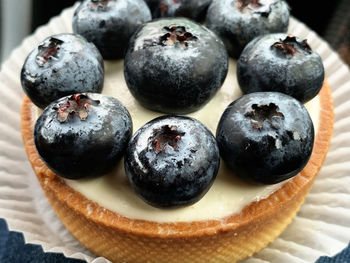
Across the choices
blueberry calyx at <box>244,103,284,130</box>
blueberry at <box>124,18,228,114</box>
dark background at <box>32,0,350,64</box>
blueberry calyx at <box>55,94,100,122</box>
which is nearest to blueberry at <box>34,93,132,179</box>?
blueberry calyx at <box>55,94,100,122</box>

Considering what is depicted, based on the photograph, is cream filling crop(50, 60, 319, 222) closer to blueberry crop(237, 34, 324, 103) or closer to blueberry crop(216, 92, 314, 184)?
blueberry crop(216, 92, 314, 184)

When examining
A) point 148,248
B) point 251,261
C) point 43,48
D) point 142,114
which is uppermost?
point 43,48

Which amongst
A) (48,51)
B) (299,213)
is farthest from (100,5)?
(299,213)

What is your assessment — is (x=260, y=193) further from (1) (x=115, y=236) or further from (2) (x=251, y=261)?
(1) (x=115, y=236)

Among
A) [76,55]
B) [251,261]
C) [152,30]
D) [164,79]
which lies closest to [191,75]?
[164,79]

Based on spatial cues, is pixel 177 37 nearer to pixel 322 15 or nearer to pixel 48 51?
pixel 48 51

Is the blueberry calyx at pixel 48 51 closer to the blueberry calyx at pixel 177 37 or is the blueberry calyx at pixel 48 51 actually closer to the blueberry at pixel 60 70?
the blueberry at pixel 60 70

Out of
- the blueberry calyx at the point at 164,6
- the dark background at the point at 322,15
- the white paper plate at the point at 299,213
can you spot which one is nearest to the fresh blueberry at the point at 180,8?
the blueberry calyx at the point at 164,6
